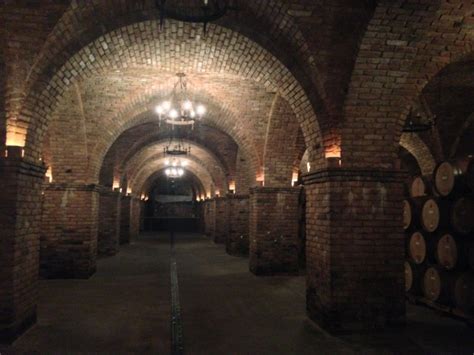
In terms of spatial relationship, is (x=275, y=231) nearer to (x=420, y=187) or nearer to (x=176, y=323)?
(x=420, y=187)

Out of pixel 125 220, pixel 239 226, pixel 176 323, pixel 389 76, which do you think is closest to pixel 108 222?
pixel 239 226

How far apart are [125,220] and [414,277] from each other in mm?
17037

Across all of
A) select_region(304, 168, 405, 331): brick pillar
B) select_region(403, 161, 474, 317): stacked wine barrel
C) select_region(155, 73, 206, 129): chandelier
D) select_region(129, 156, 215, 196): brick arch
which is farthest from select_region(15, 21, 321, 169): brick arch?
select_region(129, 156, 215, 196): brick arch

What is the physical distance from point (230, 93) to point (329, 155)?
5449 mm

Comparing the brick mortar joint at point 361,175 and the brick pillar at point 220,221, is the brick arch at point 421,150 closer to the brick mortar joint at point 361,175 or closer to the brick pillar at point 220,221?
the brick mortar joint at point 361,175

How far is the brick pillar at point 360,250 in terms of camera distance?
651 centimetres

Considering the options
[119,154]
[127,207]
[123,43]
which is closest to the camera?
[123,43]

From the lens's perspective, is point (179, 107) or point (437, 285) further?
point (179, 107)

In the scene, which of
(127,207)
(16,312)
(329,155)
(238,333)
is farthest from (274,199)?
(127,207)

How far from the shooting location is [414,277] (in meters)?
8.40

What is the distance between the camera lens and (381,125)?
6859 mm

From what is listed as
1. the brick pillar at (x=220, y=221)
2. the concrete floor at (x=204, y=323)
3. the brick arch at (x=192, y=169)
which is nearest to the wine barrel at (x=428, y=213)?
the concrete floor at (x=204, y=323)

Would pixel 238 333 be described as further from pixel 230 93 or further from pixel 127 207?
pixel 127 207

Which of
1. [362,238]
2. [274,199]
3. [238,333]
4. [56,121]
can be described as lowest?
[238,333]
